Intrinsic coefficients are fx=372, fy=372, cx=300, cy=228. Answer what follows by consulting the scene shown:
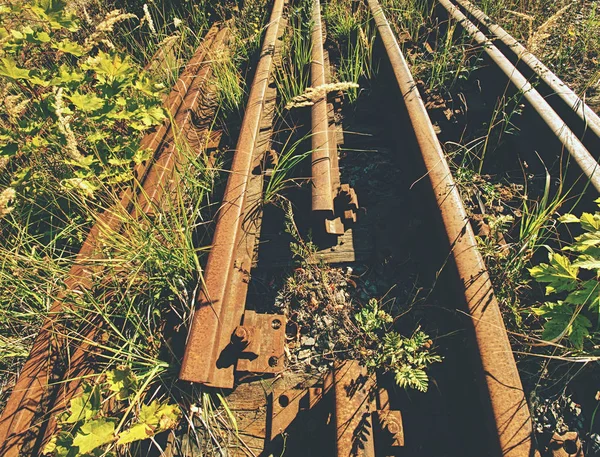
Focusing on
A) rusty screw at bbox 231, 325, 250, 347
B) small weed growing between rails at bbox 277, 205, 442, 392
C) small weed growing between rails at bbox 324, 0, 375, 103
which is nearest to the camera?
rusty screw at bbox 231, 325, 250, 347

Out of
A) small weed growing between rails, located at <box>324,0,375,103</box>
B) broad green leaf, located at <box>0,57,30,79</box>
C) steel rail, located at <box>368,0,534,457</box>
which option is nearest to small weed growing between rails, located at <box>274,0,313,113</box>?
small weed growing between rails, located at <box>324,0,375,103</box>

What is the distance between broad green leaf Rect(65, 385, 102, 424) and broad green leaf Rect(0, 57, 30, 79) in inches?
70.5

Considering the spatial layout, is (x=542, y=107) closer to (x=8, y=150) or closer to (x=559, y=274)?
(x=559, y=274)

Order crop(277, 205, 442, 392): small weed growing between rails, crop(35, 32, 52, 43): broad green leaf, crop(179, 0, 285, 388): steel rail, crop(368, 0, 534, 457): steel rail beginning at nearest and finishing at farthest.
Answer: crop(368, 0, 534, 457): steel rail, crop(179, 0, 285, 388): steel rail, crop(277, 205, 442, 392): small weed growing between rails, crop(35, 32, 52, 43): broad green leaf

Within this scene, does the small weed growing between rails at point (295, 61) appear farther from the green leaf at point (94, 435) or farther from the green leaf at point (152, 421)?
the green leaf at point (94, 435)

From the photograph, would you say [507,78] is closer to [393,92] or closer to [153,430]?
[393,92]

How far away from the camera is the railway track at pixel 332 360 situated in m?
1.60

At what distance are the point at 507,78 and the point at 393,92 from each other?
0.80 meters

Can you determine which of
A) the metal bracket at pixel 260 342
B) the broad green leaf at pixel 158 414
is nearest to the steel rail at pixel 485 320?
the metal bracket at pixel 260 342

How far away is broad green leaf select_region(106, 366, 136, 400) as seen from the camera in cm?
177

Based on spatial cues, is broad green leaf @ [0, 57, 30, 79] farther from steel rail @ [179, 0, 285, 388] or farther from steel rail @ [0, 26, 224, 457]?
steel rail @ [179, 0, 285, 388]

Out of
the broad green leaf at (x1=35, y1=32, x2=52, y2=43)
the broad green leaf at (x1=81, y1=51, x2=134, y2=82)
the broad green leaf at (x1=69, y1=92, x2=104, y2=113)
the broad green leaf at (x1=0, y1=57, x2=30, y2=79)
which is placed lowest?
the broad green leaf at (x1=69, y1=92, x2=104, y2=113)

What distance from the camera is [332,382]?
5.78 feet

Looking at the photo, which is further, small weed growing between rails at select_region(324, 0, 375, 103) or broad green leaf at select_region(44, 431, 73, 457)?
small weed growing between rails at select_region(324, 0, 375, 103)
